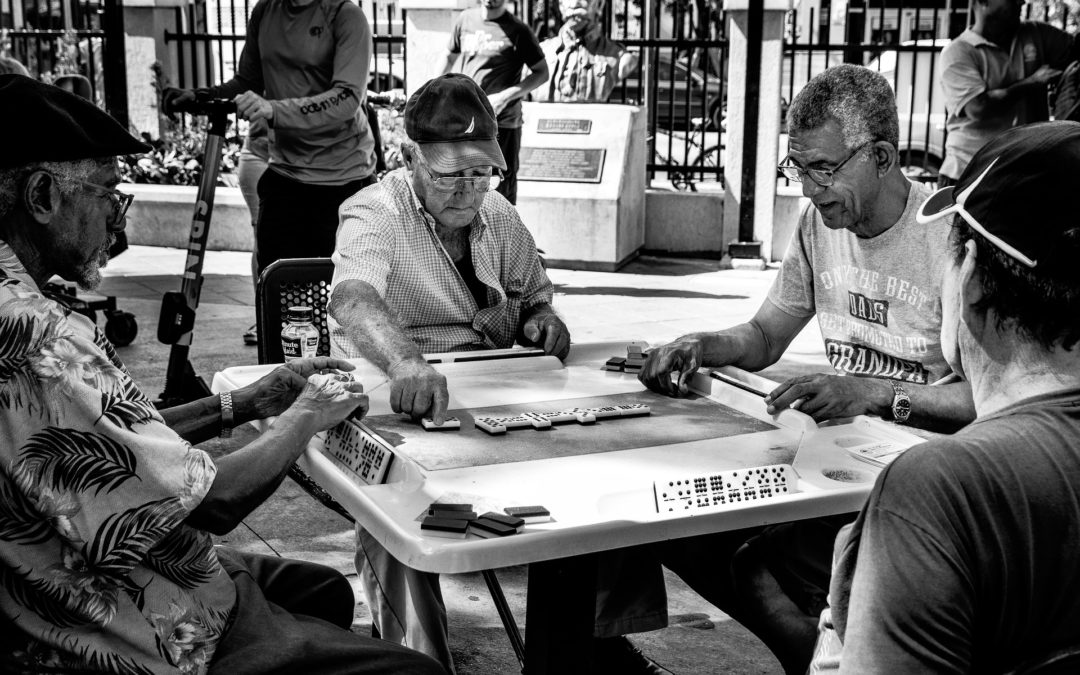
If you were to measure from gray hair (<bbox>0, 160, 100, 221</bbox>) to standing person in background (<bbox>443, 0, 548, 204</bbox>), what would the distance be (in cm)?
601

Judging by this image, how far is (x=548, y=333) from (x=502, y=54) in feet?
16.4

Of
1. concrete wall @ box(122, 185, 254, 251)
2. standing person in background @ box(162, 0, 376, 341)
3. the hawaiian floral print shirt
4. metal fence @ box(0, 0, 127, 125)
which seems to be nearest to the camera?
the hawaiian floral print shirt

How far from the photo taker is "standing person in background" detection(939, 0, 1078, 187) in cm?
727

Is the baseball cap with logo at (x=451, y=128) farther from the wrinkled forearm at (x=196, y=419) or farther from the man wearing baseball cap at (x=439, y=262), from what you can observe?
the wrinkled forearm at (x=196, y=419)

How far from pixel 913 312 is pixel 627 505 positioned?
132 cm

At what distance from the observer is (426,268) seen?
11.2ft

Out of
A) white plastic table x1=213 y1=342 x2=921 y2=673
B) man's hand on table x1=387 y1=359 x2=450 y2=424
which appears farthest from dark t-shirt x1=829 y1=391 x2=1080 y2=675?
man's hand on table x1=387 y1=359 x2=450 y2=424

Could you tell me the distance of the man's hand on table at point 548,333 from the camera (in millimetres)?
3381

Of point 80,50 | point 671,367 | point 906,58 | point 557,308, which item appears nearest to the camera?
Answer: point 671,367

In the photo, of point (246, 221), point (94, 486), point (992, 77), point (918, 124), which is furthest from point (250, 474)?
point (918, 124)

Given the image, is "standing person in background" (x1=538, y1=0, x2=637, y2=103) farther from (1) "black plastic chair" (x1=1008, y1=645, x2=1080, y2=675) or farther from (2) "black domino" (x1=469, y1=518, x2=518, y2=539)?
(1) "black plastic chair" (x1=1008, y1=645, x2=1080, y2=675)

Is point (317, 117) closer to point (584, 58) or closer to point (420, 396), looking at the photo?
point (420, 396)

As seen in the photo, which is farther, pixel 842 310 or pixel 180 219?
pixel 180 219

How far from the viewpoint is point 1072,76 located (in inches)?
280
